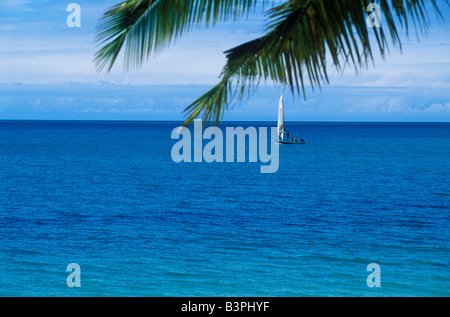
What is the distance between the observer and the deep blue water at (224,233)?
21672mm

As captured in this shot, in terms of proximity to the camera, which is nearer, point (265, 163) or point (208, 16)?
point (208, 16)

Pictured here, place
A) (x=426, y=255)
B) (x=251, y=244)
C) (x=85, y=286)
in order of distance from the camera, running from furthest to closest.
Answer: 1. (x=251, y=244)
2. (x=426, y=255)
3. (x=85, y=286)

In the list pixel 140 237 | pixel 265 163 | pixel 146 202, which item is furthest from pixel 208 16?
pixel 265 163

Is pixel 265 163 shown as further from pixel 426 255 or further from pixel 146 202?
pixel 426 255

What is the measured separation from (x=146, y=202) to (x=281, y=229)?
45.2 ft

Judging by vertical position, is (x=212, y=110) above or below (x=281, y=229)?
above

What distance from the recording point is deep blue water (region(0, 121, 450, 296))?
2167 centimetres

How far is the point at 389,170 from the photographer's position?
64.6 metres

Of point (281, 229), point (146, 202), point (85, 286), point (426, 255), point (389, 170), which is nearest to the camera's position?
point (85, 286)

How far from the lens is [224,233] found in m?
29.6
